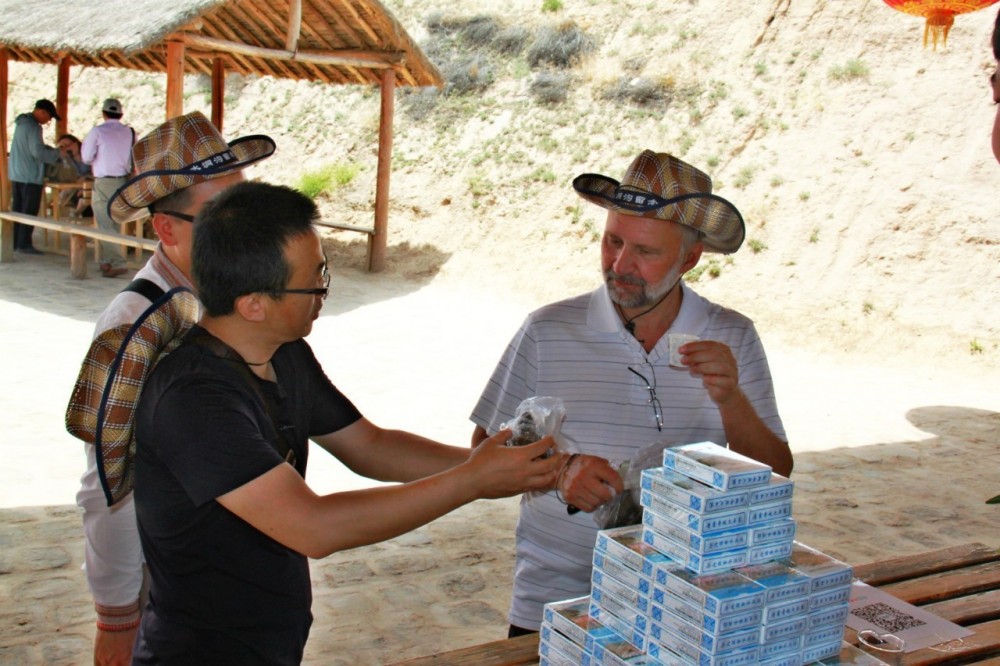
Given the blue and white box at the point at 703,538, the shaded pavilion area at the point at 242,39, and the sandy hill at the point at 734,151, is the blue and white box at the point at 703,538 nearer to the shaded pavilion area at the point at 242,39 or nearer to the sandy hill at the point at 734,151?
the sandy hill at the point at 734,151

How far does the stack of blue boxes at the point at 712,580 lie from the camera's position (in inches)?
69.6

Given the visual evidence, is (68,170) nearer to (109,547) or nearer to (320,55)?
(320,55)

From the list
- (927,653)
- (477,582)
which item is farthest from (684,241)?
(477,582)

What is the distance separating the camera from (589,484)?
2.46 meters

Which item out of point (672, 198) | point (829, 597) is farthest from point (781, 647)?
point (672, 198)

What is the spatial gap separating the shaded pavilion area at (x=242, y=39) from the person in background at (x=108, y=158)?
0.98 metres

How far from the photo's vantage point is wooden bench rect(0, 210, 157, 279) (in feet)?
40.3

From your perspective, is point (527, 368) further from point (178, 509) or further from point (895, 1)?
point (895, 1)

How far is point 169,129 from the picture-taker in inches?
119

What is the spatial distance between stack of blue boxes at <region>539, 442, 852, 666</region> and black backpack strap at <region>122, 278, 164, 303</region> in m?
1.41

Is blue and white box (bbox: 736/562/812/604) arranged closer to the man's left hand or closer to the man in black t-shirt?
the man in black t-shirt

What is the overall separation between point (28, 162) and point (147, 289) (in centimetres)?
1405

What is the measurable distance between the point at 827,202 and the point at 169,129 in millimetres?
12890

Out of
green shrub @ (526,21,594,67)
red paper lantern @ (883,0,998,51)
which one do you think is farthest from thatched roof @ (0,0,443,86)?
red paper lantern @ (883,0,998,51)
